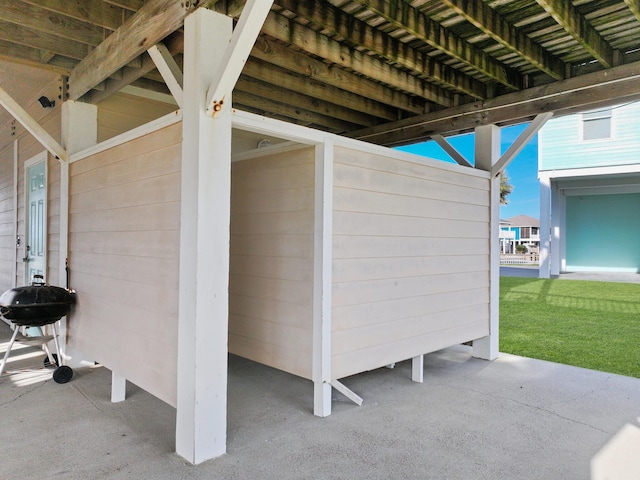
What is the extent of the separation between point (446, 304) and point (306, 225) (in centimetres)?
174

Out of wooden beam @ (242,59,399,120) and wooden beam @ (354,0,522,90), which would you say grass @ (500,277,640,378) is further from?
wooden beam @ (242,59,399,120)

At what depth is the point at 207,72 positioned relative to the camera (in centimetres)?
239

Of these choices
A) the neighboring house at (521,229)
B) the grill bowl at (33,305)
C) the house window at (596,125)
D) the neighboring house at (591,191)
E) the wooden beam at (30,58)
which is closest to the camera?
the grill bowl at (33,305)

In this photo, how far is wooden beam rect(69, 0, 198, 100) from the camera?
258 centimetres

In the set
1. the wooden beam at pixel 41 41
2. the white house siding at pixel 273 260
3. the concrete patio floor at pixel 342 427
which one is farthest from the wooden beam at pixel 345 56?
the concrete patio floor at pixel 342 427

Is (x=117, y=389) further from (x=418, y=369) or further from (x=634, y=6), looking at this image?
(x=634, y=6)

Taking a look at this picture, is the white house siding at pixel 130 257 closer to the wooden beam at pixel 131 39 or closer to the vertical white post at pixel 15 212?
the wooden beam at pixel 131 39

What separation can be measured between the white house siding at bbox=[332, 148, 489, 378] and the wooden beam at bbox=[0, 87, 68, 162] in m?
2.54

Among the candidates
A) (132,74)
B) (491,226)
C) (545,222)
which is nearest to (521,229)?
(545,222)

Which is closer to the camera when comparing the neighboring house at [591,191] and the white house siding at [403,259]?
the white house siding at [403,259]

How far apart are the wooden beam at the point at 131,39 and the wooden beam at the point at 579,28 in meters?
2.21

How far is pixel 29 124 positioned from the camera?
11.6 feet

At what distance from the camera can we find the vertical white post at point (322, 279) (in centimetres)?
302

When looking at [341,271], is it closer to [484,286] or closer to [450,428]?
[450,428]
